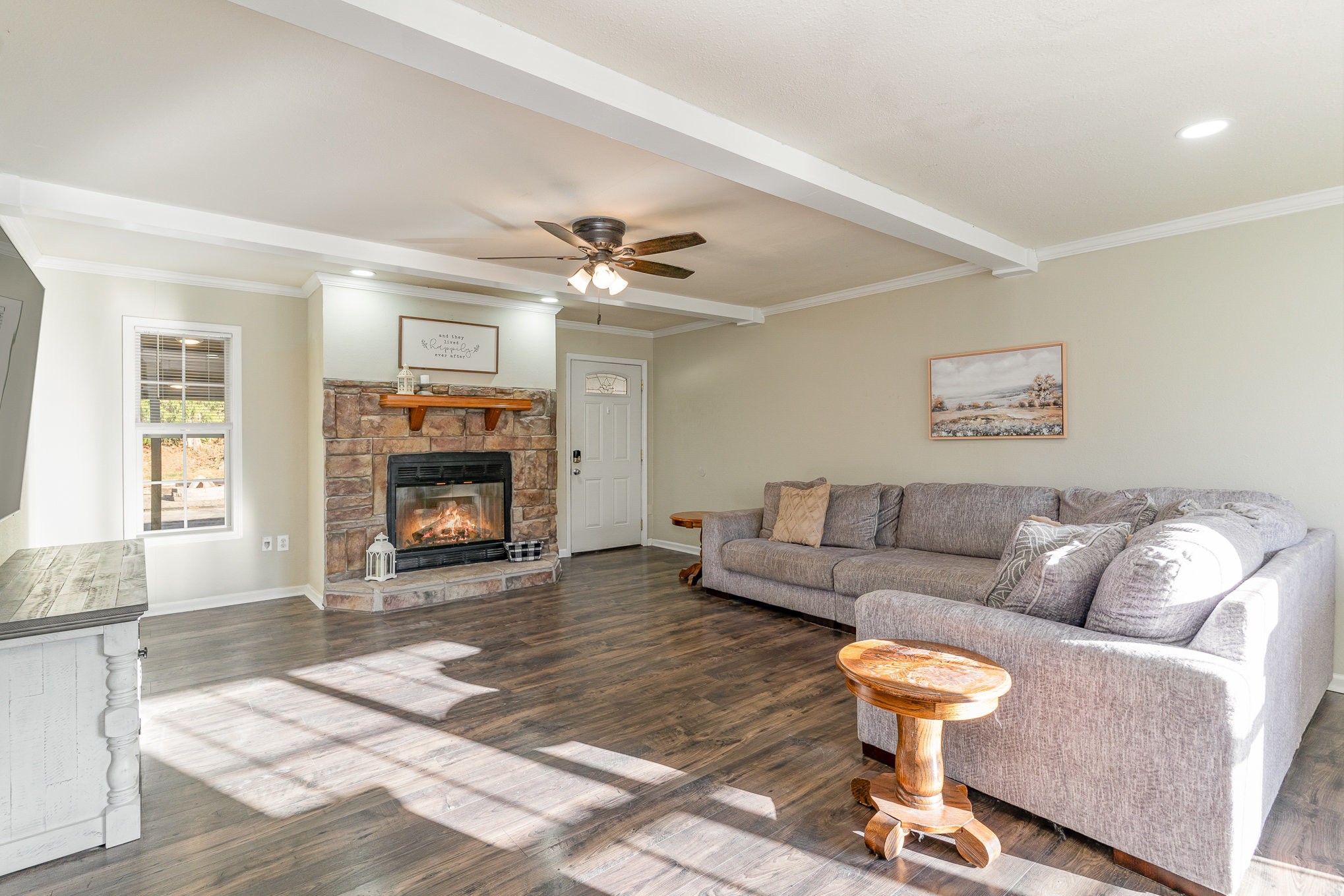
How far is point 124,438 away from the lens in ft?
15.0

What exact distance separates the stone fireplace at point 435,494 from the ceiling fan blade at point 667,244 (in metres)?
2.53

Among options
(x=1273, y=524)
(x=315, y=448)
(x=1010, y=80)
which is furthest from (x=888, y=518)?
(x=315, y=448)

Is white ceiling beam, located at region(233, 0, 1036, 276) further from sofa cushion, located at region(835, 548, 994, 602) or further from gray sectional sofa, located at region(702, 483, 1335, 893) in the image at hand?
sofa cushion, located at region(835, 548, 994, 602)

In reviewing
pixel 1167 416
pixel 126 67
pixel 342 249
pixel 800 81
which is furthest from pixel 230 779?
pixel 1167 416

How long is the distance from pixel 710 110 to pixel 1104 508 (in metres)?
2.69

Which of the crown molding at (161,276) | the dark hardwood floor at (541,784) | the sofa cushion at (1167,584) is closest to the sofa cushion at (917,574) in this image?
the dark hardwood floor at (541,784)

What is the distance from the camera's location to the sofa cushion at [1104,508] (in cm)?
304

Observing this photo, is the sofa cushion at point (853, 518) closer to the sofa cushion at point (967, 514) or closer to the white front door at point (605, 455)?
the sofa cushion at point (967, 514)

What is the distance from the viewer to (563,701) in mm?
3102

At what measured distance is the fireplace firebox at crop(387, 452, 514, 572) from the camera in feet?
16.9

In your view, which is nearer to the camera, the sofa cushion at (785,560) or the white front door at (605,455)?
the sofa cushion at (785,560)

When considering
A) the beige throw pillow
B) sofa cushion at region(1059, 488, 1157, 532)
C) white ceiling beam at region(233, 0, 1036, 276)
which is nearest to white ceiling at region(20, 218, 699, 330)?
the beige throw pillow

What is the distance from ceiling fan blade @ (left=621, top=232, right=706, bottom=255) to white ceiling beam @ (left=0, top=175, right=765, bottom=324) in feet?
4.85

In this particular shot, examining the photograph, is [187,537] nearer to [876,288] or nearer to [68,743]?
[68,743]
